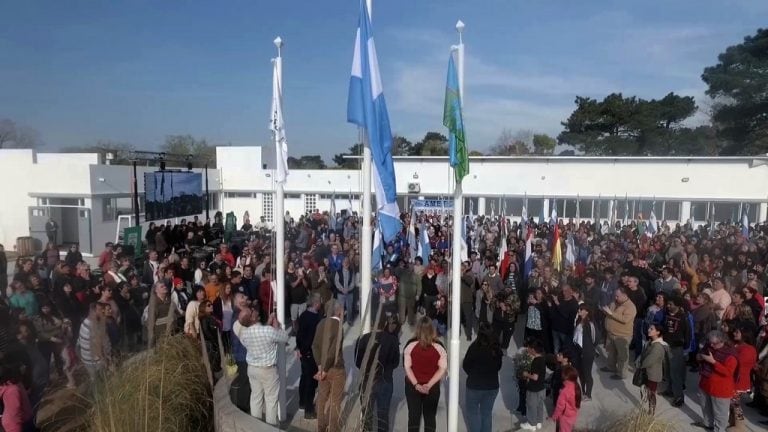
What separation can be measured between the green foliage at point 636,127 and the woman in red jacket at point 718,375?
130 feet

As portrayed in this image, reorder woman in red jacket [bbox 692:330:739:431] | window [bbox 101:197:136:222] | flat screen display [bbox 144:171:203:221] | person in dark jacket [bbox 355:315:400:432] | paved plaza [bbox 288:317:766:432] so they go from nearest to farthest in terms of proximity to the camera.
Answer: person in dark jacket [bbox 355:315:400:432] < woman in red jacket [bbox 692:330:739:431] < paved plaza [bbox 288:317:766:432] < flat screen display [bbox 144:171:203:221] < window [bbox 101:197:136:222]

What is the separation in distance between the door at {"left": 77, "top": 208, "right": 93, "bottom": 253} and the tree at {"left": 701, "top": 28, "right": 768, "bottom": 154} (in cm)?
3588

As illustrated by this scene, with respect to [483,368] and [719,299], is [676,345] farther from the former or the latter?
[483,368]

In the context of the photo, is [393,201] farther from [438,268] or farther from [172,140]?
[172,140]

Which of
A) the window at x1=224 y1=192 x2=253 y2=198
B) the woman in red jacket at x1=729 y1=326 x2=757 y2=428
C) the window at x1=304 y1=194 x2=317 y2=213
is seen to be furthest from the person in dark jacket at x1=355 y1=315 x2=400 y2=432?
the window at x1=224 y1=192 x2=253 y2=198

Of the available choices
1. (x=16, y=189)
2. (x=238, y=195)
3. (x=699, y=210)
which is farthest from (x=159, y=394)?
(x=699, y=210)

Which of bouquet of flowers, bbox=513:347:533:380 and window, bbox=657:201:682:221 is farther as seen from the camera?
window, bbox=657:201:682:221

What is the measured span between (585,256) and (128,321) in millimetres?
12463

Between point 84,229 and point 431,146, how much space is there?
4111 cm

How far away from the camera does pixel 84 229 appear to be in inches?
816

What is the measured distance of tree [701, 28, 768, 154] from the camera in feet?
107

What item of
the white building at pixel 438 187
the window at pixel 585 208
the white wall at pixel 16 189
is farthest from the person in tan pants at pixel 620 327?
the window at pixel 585 208

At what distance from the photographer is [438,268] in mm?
11602

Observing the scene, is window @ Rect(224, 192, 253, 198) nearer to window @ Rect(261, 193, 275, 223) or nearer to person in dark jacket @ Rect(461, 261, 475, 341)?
window @ Rect(261, 193, 275, 223)
